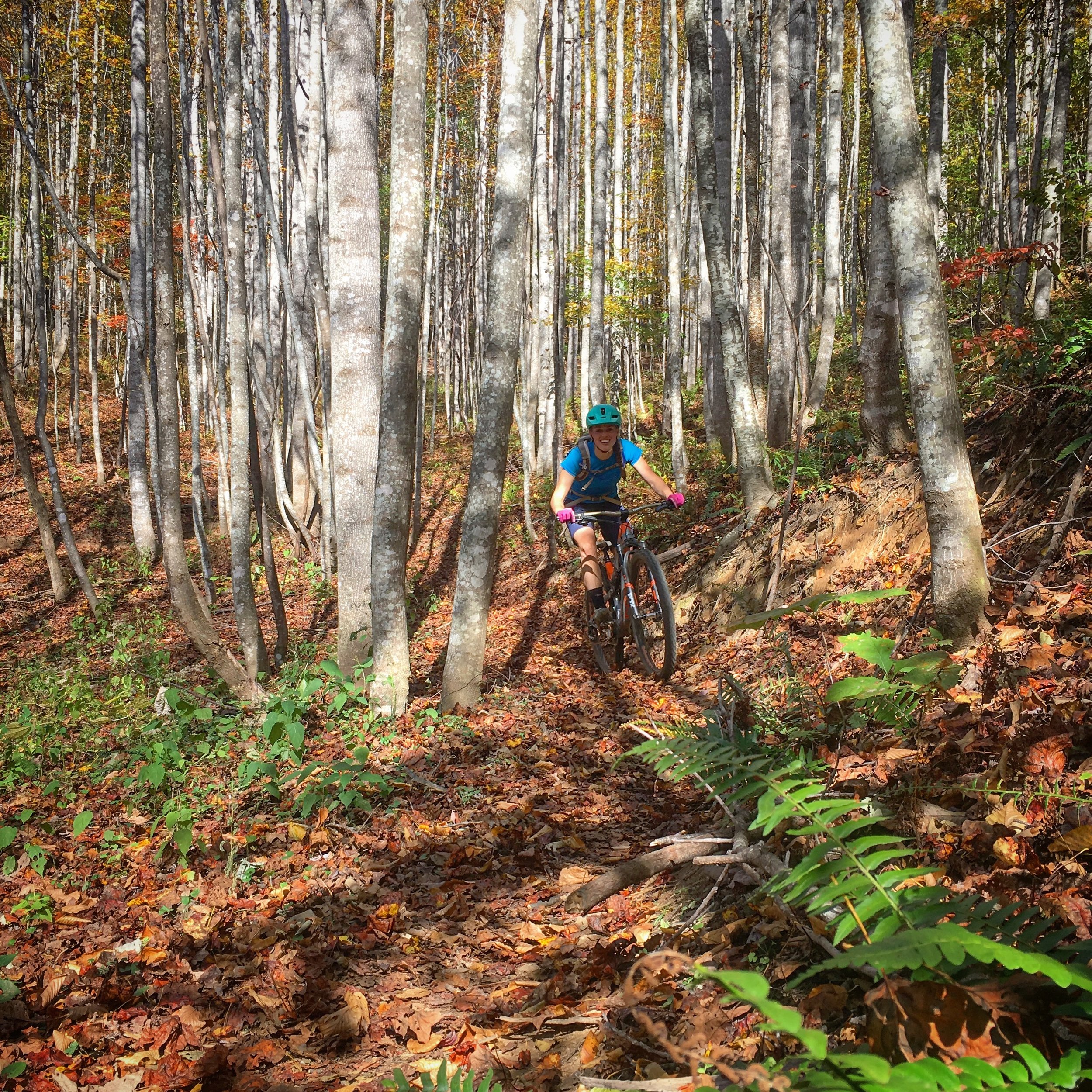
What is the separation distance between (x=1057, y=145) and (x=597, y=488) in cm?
1096

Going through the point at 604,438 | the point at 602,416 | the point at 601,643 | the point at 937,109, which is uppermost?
the point at 937,109

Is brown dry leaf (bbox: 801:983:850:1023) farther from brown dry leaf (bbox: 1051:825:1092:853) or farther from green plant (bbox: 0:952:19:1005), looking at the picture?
green plant (bbox: 0:952:19:1005)

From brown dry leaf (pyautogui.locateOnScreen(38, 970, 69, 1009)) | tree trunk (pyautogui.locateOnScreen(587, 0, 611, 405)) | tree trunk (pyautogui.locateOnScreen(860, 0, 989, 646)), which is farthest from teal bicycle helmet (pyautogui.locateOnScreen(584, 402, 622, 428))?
tree trunk (pyautogui.locateOnScreen(587, 0, 611, 405))

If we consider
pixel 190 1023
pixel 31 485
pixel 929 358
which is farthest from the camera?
pixel 31 485

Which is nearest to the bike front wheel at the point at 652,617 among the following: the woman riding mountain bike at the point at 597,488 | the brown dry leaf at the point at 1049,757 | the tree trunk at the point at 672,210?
the woman riding mountain bike at the point at 597,488

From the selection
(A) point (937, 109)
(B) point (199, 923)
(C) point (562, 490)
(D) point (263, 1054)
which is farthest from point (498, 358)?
(A) point (937, 109)

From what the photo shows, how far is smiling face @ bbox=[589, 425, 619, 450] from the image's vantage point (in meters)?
6.30

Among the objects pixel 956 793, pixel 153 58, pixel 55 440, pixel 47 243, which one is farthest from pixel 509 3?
pixel 47 243

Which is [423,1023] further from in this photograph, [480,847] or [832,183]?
[832,183]

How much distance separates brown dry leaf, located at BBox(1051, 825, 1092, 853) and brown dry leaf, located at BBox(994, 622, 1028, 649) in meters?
1.43

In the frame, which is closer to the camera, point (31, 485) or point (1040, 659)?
point (1040, 659)

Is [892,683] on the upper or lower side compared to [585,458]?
lower

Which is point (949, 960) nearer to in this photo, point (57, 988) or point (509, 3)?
point (57, 988)

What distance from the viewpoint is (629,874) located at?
124 inches
